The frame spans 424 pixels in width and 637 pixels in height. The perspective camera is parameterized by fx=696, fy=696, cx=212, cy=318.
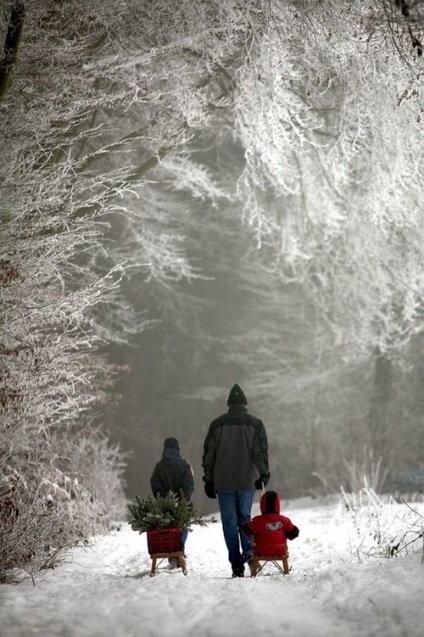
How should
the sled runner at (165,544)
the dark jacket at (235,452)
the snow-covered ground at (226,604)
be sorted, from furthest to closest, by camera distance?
the dark jacket at (235,452) < the sled runner at (165,544) < the snow-covered ground at (226,604)

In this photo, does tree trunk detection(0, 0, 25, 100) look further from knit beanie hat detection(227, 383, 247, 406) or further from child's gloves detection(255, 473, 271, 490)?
child's gloves detection(255, 473, 271, 490)

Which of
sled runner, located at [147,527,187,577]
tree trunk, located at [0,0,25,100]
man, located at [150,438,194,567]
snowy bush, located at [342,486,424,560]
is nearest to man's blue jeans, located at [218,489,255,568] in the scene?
sled runner, located at [147,527,187,577]

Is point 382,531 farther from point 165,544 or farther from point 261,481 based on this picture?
point 165,544

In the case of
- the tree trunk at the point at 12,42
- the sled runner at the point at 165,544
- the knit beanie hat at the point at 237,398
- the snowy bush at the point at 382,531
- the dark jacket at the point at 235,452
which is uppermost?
the tree trunk at the point at 12,42

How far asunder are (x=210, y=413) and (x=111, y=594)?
22992mm

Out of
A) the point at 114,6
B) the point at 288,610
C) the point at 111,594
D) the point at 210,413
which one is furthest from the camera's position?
the point at 210,413

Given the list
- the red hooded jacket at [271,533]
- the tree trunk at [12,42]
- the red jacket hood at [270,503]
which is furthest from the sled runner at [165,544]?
the tree trunk at [12,42]

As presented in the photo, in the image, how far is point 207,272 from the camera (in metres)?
28.1

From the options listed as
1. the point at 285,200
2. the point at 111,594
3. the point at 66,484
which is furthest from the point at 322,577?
the point at 285,200

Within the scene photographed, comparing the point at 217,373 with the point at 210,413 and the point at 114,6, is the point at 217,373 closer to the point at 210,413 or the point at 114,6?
the point at 210,413

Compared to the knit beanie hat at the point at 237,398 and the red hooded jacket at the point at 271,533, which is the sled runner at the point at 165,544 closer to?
the red hooded jacket at the point at 271,533

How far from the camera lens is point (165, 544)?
20.8 feet

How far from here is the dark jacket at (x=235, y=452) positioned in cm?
644

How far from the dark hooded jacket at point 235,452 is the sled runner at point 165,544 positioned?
594mm
